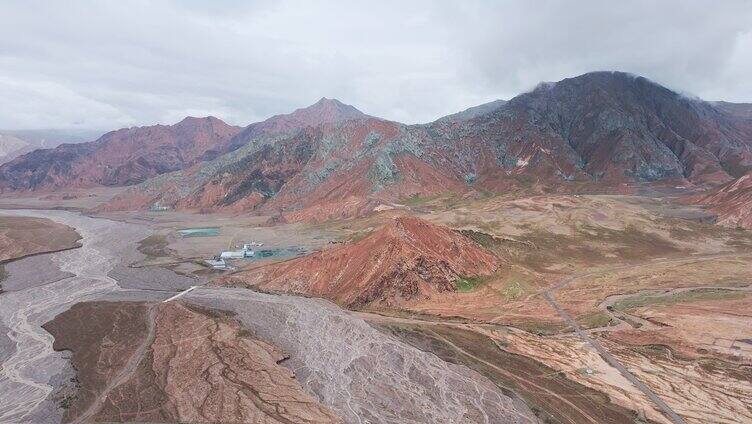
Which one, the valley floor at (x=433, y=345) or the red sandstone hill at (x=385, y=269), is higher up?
the red sandstone hill at (x=385, y=269)

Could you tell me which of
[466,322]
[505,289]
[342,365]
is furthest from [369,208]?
[342,365]

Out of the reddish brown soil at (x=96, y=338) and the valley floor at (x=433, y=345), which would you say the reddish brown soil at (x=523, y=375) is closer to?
the valley floor at (x=433, y=345)

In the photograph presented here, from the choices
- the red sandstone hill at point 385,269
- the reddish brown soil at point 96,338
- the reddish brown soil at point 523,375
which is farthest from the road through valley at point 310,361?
the red sandstone hill at point 385,269

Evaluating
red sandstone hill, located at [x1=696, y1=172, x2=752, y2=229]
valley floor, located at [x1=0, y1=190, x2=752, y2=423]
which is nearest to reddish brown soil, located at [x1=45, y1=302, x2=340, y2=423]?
valley floor, located at [x1=0, y1=190, x2=752, y2=423]

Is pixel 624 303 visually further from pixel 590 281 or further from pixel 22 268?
pixel 22 268

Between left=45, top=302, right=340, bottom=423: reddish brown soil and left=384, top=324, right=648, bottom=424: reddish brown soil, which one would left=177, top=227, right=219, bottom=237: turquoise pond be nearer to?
left=45, top=302, right=340, bottom=423: reddish brown soil

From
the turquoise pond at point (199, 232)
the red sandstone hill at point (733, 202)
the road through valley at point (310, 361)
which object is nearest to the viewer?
the road through valley at point (310, 361)

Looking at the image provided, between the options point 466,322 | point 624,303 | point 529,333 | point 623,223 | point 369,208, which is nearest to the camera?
point 529,333
